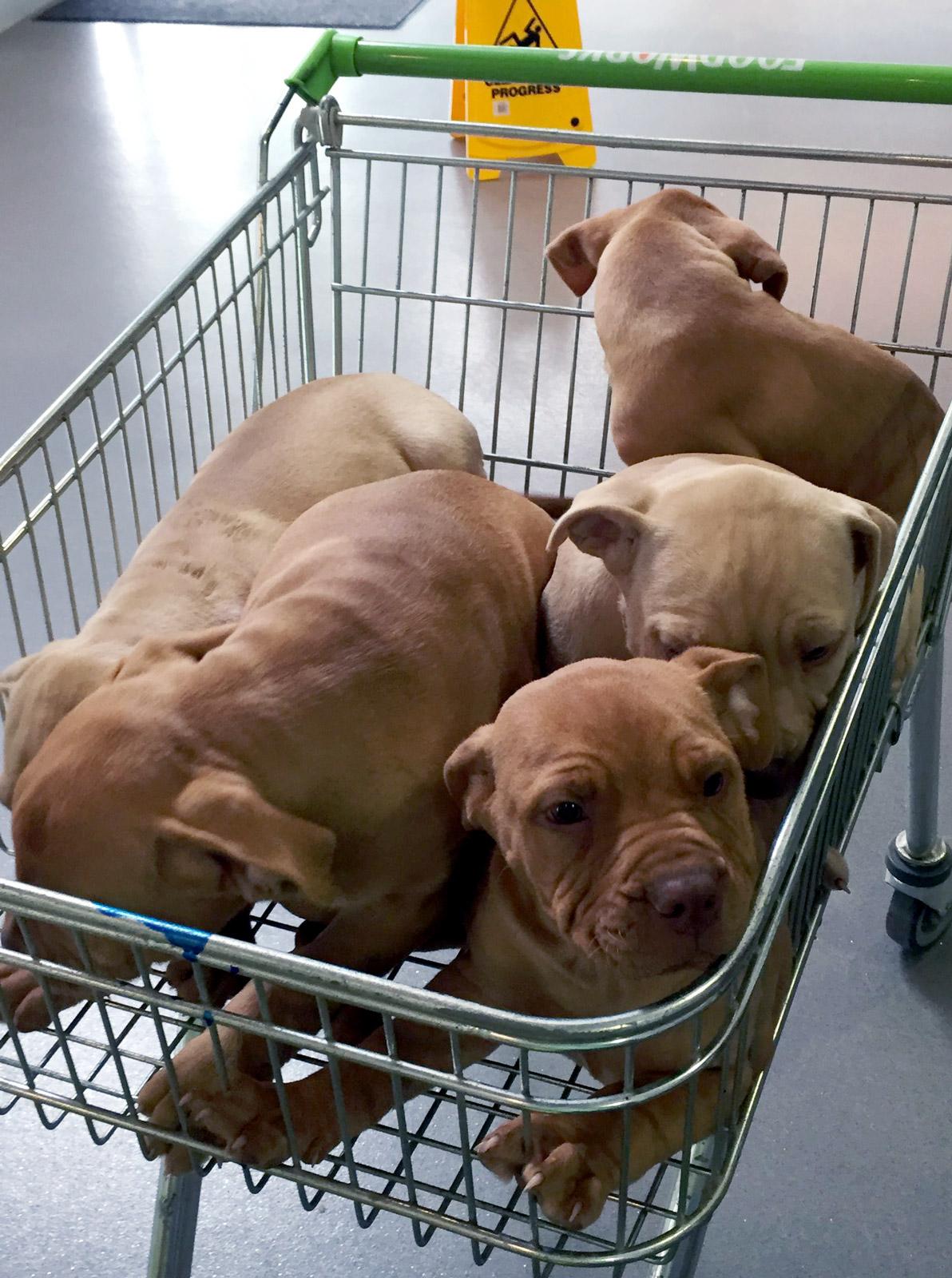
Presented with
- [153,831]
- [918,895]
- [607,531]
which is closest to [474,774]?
[153,831]

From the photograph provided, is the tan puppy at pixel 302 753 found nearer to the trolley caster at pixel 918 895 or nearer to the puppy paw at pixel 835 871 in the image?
the puppy paw at pixel 835 871

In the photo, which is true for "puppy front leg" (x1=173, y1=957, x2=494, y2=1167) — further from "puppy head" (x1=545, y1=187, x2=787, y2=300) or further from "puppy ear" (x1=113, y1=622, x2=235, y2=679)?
"puppy head" (x1=545, y1=187, x2=787, y2=300)

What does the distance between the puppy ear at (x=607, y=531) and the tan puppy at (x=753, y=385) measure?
234 millimetres

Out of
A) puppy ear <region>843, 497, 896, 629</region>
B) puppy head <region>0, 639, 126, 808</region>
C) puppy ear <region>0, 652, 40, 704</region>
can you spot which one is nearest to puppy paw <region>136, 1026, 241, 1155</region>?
puppy head <region>0, 639, 126, 808</region>

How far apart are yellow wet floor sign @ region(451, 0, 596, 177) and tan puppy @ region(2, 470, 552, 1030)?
3010 millimetres

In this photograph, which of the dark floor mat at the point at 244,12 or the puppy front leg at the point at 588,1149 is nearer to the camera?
the puppy front leg at the point at 588,1149

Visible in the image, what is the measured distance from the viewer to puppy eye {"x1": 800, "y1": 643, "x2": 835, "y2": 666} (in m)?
0.99

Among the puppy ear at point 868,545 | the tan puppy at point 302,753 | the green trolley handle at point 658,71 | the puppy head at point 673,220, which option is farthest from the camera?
the puppy head at point 673,220

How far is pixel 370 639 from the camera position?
89 centimetres

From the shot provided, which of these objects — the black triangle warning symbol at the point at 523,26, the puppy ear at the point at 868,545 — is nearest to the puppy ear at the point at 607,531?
the puppy ear at the point at 868,545

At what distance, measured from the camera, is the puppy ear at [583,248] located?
4.67 ft

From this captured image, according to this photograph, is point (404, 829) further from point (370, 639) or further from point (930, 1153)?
point (930, 1153)

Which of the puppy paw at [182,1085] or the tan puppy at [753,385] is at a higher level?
the tan puppy at [753,385]

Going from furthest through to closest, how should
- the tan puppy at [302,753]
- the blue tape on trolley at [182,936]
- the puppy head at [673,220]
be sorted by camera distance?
the puppy head at [673,220] → the tan puppy at [302,753] → the blue tape on trolley at [182,936]
